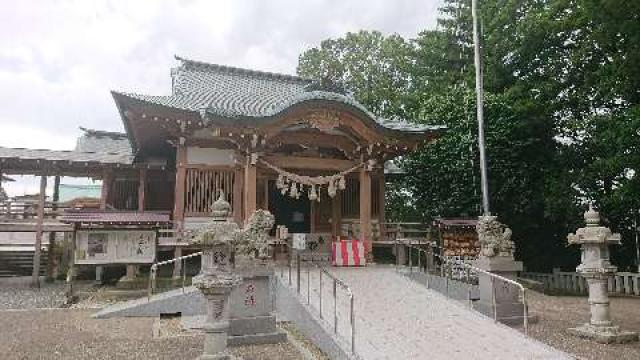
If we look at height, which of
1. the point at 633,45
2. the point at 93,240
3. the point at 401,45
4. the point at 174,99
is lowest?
the point at 93,240

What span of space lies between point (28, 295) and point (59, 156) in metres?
5.25

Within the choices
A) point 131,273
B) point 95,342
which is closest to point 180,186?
point 131,273

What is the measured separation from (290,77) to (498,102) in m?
9.52

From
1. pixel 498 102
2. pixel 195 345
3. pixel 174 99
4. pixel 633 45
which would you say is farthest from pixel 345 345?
pixel 498 102

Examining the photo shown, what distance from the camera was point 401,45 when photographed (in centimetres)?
2659

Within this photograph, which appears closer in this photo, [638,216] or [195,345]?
[195,345]

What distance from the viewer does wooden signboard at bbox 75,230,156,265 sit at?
11.2 metres

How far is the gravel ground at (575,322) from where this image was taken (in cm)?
740

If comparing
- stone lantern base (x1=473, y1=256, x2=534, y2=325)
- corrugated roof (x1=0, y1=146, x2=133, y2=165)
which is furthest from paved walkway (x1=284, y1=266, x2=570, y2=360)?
corrugated roof (x1=0, y1=146, x2=133, y2=165)

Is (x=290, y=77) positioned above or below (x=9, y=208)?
above

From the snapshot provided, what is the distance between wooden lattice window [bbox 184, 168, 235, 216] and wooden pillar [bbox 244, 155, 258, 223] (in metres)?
1.17

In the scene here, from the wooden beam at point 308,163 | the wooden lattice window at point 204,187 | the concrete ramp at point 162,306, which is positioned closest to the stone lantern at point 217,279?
the concrete ramp at point 162,306

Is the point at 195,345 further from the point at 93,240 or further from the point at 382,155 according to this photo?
the point at 382,155

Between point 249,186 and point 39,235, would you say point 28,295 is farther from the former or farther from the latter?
point 249,186
